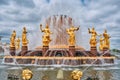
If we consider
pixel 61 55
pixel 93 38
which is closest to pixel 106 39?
pixel 93 38

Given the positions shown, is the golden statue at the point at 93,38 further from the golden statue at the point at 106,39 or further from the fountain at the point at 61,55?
the golden statue at the point at 106,39

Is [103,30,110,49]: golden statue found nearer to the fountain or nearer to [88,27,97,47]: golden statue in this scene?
the fountain

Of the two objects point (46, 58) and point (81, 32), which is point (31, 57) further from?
point (81, 32)

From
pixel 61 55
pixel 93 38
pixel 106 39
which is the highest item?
pixel 93 38

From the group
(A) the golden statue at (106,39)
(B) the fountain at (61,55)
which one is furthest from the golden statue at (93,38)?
(A) the golden statue at (106,39)

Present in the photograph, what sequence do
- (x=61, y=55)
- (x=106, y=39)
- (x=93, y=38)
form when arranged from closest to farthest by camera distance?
(x=61, y=55) → (x=93, y=38) → (x=106, y=39)

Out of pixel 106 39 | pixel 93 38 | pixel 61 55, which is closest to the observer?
pixel 61 55

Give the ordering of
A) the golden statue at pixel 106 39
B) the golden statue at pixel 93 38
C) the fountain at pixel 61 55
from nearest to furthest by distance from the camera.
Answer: the fountain at pixel 61 55 → the golden statue at pixel 93 38 → the golden statue at pixel 106 39

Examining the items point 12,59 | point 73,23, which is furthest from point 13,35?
point 73,23

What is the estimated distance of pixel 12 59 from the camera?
28812 millimetres

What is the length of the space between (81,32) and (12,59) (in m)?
11.9

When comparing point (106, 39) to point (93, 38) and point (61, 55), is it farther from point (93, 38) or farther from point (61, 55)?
point (61, 55)

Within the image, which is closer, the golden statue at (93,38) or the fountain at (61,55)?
the fountain at (61,55)

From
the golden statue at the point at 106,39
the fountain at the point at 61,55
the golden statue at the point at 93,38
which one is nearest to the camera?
the fountain at the point at 61,55
